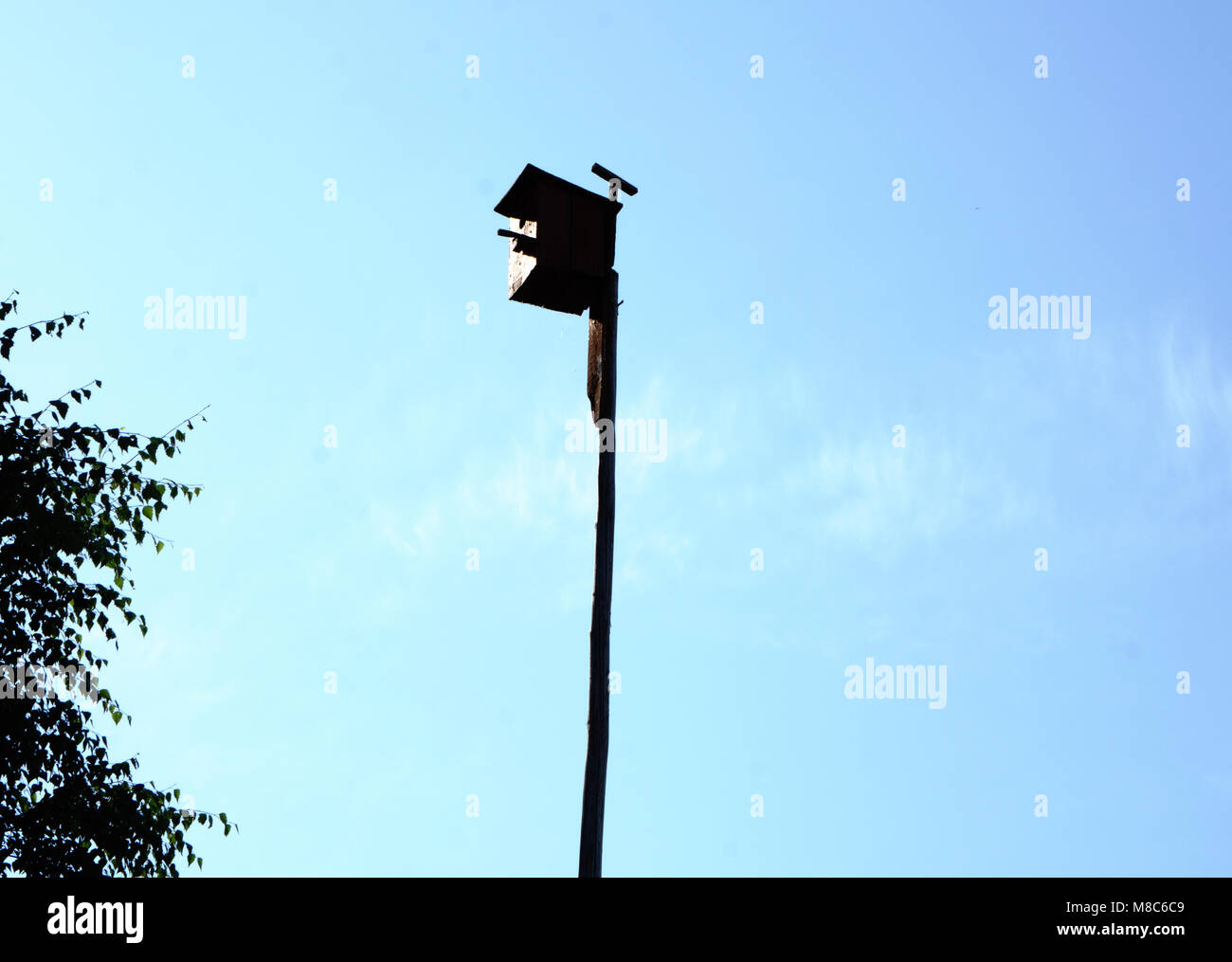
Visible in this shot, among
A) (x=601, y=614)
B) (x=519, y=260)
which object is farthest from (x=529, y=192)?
(x=601, y=614)

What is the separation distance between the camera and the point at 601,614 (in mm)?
6086

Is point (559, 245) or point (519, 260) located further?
point (519, 260)

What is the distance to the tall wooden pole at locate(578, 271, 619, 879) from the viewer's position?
557 cm

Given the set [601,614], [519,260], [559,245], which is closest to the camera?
[601,614]

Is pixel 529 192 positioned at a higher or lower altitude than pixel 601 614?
higher

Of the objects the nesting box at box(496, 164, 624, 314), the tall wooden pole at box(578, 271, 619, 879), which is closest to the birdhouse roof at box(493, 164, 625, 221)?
the nesting box at box(496, 164, 624, 314)

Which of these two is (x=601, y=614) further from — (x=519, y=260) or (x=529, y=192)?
(x=529, y=192)

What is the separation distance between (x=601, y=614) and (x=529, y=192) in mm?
3330

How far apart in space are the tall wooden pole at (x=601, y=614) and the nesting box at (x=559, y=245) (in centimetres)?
43

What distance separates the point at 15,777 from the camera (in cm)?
861

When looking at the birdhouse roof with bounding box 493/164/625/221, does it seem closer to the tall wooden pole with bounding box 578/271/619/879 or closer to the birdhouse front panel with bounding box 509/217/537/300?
→ the birdhouse front panel with bounding box 509/217/537/300

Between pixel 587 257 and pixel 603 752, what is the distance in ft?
10.6
